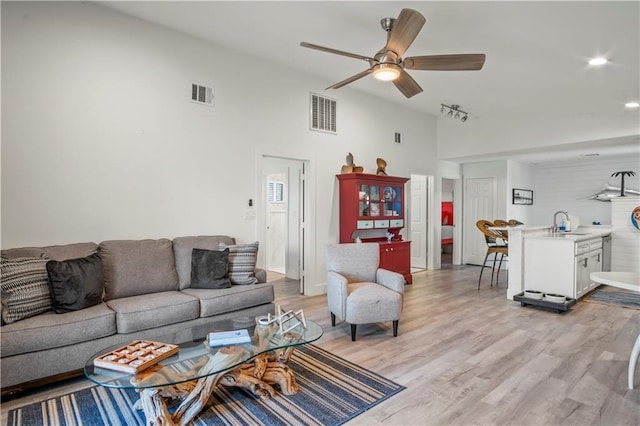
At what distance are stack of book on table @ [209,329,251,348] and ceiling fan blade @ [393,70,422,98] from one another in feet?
8.56

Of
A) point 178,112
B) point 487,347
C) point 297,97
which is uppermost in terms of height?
point 297,97

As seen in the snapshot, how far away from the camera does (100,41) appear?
3.39 metres

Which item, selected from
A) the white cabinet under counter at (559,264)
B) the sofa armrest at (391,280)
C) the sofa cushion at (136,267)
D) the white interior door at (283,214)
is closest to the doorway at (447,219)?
the white cabinet under counter at (559,264)

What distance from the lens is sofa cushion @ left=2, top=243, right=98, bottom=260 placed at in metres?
2.79

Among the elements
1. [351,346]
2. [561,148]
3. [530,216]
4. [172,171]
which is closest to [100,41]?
[172,171]

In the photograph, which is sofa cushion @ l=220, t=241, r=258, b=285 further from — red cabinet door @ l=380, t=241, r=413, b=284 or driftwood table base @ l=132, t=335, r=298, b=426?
red cabinet door @ l=380, t=241, r=413, b=284

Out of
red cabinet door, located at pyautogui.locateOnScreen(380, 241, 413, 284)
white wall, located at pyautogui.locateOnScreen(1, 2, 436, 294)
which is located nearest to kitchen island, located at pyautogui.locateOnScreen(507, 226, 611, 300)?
red cabinet door, located at pyautogui.locateOnScreen(380, 241, 413, 284)

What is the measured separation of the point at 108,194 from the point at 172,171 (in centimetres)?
67

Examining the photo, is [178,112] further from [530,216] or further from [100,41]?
[530,216]

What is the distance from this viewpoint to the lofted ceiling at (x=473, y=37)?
322 cm

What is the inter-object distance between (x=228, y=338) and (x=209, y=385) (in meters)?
0.34

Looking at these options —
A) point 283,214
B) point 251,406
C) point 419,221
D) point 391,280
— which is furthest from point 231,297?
point 419,221

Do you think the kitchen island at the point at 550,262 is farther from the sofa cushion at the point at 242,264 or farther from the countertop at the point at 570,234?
the sofa cushion at the point at 242,264

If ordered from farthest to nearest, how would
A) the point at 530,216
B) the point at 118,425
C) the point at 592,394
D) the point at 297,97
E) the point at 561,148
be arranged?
the point at 530,216
the point at 561,148
the point at 297,97
the point at 592,394
the point at 118,425
